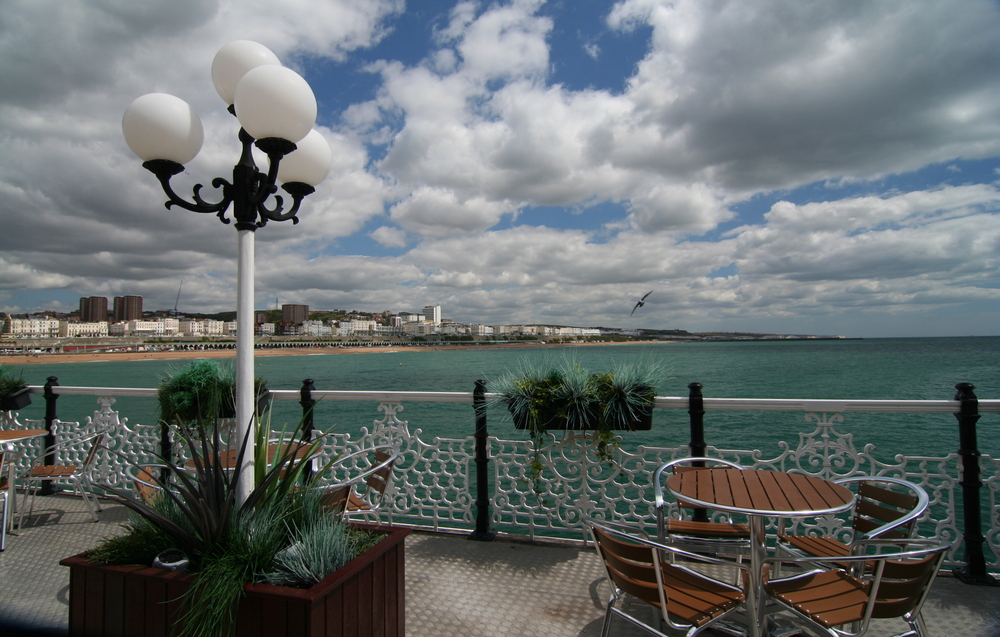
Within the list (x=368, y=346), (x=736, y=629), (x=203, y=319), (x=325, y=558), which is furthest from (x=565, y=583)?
(x=203, y=319)

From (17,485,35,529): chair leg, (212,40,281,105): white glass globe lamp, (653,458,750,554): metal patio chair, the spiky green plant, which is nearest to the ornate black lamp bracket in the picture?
(212,40,281,105): white glass globe lamp

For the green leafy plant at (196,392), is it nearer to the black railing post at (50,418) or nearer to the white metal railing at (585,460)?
the white metal railing at (585,460)

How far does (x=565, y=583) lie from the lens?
3.29m

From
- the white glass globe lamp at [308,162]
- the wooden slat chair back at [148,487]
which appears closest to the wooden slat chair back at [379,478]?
the wooden slat chair back at [148,487]

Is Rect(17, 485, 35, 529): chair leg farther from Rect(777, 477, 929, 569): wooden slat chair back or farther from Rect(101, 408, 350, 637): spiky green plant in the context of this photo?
Rect(777, 477, 929, 569): wooden slat chair back

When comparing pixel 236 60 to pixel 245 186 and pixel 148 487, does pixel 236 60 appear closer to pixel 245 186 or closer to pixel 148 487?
pixel 245 186

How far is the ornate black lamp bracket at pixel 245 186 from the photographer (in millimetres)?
2732

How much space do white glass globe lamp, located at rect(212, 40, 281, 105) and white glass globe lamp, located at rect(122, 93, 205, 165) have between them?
0.29 metres

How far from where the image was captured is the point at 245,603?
1.88m

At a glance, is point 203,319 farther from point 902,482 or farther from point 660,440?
point 902,482

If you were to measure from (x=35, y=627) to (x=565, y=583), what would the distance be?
2.88 metres

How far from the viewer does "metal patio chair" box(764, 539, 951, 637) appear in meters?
1.97

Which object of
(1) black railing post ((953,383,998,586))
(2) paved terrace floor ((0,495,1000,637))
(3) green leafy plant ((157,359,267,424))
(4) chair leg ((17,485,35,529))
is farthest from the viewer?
(3) green leafy plant ((157,359,267,424))

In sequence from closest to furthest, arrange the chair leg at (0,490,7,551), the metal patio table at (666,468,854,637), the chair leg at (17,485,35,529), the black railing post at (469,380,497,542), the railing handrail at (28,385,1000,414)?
the metal patio table at (666,468,854,637), the railing handrail at (28,385,1000,414), the chair leg at (0,490,7,551), the black railing post at (469,380,497,542), the chair leg at (17,485,35,529)
